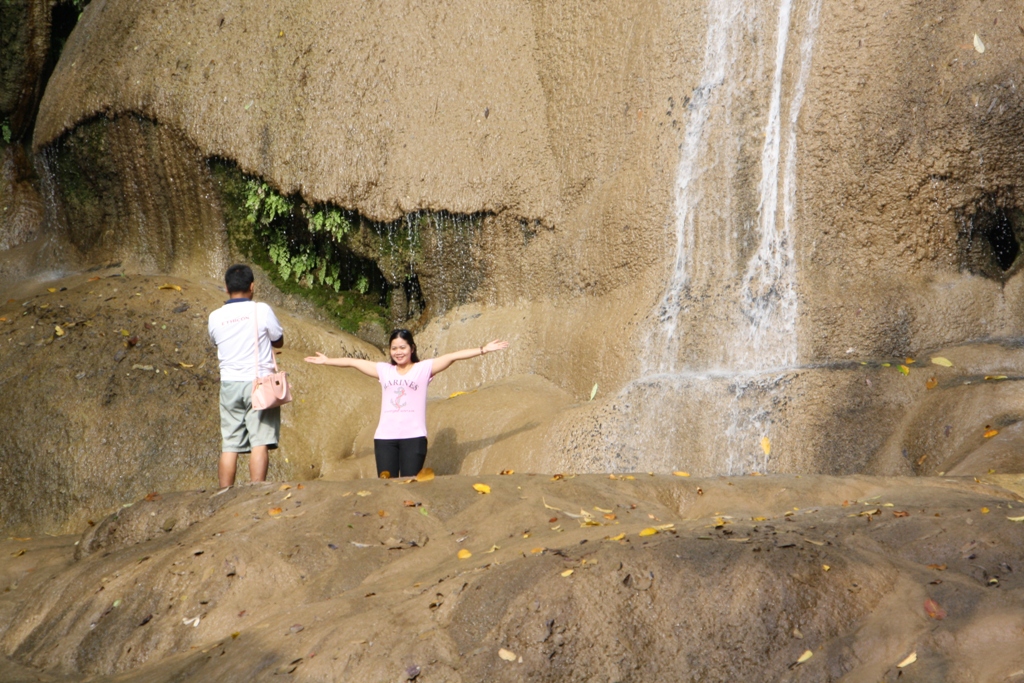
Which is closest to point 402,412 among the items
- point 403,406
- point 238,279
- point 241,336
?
point 403,406

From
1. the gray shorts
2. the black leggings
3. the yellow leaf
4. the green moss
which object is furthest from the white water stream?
the yellow leaf

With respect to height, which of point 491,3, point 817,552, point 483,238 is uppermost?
point 491,3

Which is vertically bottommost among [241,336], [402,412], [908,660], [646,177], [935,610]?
[908,660]

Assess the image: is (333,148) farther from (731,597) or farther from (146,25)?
(731,597)

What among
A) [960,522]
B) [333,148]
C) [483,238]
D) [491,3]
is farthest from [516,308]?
[960,522]

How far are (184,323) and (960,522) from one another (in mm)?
7832

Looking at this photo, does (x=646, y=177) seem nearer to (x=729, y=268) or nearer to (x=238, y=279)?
(x=729, y=268)

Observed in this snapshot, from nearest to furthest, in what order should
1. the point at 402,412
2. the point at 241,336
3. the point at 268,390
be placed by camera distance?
the point at 268,390, the point at 241,336, the point at 402,412

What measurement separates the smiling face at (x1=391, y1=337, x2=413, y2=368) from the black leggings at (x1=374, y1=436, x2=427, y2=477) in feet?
1.92

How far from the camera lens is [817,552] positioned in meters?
4.84

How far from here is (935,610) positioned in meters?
4.50

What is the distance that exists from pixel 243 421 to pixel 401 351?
132 centimetres

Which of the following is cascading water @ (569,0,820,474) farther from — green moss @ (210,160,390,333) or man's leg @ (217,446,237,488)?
green moss @ (210,160,390,333)

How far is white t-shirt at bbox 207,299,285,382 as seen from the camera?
23.7ft
